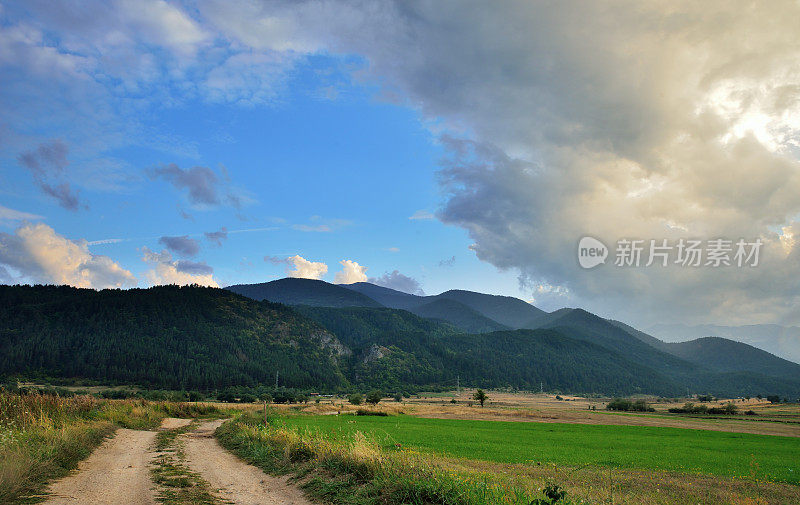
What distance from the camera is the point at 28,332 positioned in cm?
15600

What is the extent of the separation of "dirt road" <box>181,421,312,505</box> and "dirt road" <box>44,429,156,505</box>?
2036mm

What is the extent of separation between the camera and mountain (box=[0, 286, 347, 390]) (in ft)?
460

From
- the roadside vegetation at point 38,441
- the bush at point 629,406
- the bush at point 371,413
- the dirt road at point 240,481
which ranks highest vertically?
the roadside vegetation at point 38,441

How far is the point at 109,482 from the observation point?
46.1 feet

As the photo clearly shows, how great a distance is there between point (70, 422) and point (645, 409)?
134629 mm

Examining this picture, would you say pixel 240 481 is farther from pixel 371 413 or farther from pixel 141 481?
pixel 371 413

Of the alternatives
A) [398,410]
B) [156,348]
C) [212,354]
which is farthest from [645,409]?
[156,348]

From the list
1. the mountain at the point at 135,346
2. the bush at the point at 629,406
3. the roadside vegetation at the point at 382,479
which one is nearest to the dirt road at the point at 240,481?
the roadside vegetation at the point at 382,479

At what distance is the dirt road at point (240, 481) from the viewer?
1312 centimetres

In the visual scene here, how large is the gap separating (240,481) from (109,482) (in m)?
4.25

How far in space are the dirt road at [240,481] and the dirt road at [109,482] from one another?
204 cm

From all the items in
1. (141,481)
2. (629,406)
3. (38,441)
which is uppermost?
(38,441)

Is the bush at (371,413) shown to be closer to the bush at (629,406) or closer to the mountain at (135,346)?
the bush at (629,406)

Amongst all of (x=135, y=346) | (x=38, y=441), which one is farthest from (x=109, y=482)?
(x=135, y=346)
